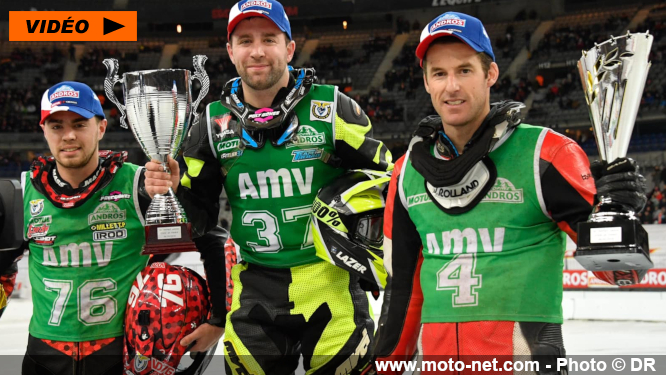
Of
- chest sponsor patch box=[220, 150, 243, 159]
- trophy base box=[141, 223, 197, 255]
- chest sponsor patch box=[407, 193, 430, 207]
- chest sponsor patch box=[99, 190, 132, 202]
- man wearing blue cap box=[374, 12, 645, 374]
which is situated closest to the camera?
man wearing blue cap box=[374, 12, 645, 374]

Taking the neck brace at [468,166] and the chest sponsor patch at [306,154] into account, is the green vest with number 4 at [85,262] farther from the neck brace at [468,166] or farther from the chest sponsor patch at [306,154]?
the neck brace at [468,166]

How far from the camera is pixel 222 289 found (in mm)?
→ 3711

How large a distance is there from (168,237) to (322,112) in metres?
0.91

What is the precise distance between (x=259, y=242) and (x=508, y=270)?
143cm

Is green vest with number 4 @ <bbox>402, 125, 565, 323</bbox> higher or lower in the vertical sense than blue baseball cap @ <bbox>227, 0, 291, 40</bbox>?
lower

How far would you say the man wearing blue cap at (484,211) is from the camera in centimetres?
234

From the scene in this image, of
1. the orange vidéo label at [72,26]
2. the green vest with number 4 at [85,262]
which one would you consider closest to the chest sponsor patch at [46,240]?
the green vest with number 4 at [85,262]

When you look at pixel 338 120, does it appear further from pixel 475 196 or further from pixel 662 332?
pixel 662 332

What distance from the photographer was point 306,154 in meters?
3.43

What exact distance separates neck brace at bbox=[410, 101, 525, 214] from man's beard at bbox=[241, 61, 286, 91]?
3.49ft

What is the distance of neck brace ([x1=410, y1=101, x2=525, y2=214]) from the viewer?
2.40 m

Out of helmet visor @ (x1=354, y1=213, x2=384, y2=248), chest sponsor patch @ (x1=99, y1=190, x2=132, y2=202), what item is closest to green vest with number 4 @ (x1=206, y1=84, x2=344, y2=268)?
helmet visor @ (x1=354, y1=213, x2=384, y2=248)

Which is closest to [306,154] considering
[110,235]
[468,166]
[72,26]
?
[110,235]

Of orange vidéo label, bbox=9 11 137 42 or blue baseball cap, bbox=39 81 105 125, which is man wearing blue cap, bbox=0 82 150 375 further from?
orange vidéo label, bbox=9 11 137 42
